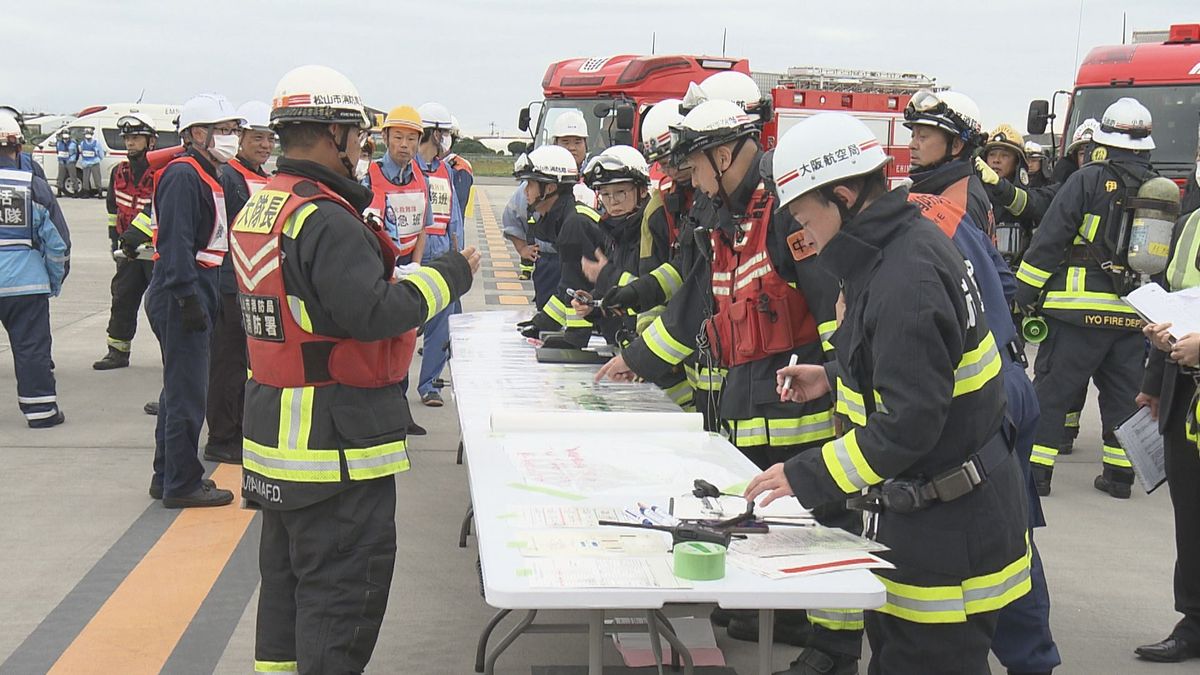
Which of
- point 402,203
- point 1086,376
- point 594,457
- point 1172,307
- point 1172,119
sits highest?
point 1172,119

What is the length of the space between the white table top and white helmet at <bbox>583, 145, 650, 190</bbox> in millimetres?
1002

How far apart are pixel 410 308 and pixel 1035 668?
2432 millimetres

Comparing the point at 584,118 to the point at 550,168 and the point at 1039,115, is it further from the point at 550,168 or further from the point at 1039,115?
the point at 550,168

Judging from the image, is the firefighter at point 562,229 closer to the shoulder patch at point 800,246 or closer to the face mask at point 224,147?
the face mask at point 224,147

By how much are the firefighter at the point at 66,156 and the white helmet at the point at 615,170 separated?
28.6 m

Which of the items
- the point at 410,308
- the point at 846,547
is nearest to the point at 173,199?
the point at 410,308

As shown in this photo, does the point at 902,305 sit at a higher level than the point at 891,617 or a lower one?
higher

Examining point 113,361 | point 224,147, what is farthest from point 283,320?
point 113,361

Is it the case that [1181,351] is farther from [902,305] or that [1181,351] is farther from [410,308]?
[410,308]

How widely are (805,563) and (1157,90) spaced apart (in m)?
10.6

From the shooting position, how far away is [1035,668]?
402 cm

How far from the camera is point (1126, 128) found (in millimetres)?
7090

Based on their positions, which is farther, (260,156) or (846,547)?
(260,156)

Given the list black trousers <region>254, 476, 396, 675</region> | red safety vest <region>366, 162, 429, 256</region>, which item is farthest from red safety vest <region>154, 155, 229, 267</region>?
black trousers <region>254, 476, 396, 675</region>
